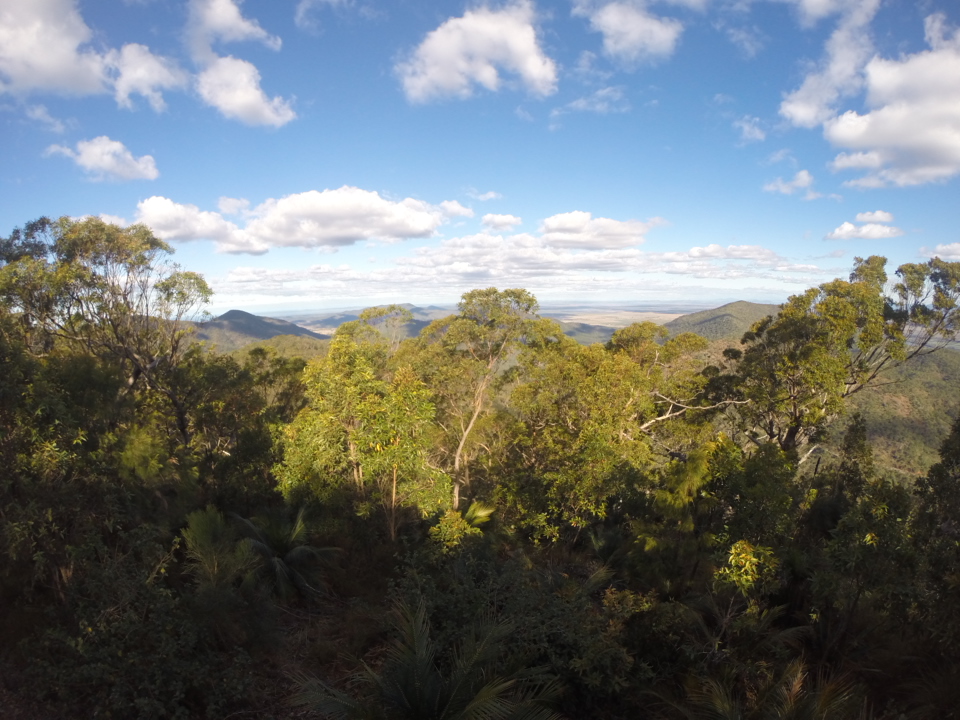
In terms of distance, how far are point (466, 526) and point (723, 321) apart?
5538 inches

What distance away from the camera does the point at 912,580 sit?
5797 millimetres

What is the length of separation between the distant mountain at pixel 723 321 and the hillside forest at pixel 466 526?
109796 mm

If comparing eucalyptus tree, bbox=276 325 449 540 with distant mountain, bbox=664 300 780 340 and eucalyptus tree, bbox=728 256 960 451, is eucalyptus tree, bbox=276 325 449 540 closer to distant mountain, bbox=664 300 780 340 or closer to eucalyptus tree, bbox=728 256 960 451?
eucalyptus tree, bbox=728 256 960 451

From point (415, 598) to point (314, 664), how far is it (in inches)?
68.4

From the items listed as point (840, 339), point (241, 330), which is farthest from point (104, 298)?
point (241, 330)

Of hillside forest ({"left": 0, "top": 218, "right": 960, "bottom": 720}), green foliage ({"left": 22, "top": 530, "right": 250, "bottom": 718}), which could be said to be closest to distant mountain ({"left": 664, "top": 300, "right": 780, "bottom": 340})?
hillside forest ({"left": 0, "top": 218, "right": 960, "bottom": 720})

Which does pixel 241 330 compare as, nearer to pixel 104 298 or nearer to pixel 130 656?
pixel 104 298

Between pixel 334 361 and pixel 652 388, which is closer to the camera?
pixel 334 361

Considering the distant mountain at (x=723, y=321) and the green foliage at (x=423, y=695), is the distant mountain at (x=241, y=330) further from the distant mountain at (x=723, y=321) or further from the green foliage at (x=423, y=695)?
the green foliage at (x=423, y=695)

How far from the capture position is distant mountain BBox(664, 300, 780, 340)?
12523 centimetres

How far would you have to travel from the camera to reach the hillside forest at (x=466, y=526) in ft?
16.5

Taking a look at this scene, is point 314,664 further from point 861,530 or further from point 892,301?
point 892,301

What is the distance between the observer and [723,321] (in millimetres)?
133750

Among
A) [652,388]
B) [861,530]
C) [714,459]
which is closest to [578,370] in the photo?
[652,388]
